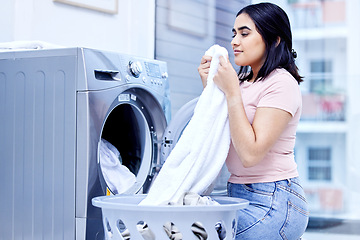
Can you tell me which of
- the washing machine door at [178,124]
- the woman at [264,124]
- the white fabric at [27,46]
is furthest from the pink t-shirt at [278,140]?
the white fabric at [27,46]

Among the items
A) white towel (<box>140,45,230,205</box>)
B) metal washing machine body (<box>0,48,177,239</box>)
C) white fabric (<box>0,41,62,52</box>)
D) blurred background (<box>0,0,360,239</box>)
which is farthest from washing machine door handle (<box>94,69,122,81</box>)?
blurred background (<box>0,0,360,239</box>)

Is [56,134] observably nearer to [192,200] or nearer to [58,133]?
[58,133]

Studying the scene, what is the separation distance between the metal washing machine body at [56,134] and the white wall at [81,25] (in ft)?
1.29

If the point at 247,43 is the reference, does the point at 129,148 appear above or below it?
below

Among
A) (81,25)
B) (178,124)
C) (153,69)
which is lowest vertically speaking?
(178,124)

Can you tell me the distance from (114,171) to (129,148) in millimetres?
238

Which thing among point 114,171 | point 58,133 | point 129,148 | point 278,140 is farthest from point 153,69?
point 278,140

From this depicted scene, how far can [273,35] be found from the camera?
1.86 meters

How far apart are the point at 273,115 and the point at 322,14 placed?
310 centimetres

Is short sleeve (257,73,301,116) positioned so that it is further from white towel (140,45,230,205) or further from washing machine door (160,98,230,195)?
washing machine door (160,98,230,195)

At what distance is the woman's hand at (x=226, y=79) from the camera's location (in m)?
1.71

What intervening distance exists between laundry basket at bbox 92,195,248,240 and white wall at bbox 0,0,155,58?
51.1 inches

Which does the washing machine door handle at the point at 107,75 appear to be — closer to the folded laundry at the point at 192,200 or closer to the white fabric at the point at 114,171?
the white fabric at the point at 114,171

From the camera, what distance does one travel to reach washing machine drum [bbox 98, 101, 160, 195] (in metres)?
2.31
